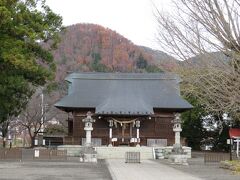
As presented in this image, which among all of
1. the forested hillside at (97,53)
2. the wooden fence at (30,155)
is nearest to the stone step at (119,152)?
the wooden fence at (30,155)

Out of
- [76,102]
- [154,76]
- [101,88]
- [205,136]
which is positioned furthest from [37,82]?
[205,136]

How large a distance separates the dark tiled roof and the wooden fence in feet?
26.2

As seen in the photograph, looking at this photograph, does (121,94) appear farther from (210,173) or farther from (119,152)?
(210,173)

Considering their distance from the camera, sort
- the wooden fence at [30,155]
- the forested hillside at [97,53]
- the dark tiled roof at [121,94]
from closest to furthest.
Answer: the wooden fence at [30,155] < the dark tiled roof at [121,94] < the forested hillside at [97,53]

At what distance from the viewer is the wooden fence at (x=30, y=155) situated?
1198 inches

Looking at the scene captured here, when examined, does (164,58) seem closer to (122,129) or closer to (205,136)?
(122,129)

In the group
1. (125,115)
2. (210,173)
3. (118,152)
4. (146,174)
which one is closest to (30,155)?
(118,152)

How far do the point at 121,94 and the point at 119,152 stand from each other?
793cm

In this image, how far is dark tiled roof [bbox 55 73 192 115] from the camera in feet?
128

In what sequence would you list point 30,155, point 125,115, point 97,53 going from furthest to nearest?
point 97,53
point 125,115
point 30,155

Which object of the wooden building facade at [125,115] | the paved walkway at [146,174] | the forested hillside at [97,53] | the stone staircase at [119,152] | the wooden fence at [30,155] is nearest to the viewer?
the paved walkway at [146,174]

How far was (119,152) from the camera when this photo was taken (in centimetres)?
3578

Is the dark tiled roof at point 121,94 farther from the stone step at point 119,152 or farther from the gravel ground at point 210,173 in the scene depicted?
the gravel ground at point 210,173

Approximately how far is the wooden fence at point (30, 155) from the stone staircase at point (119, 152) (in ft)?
16.5
